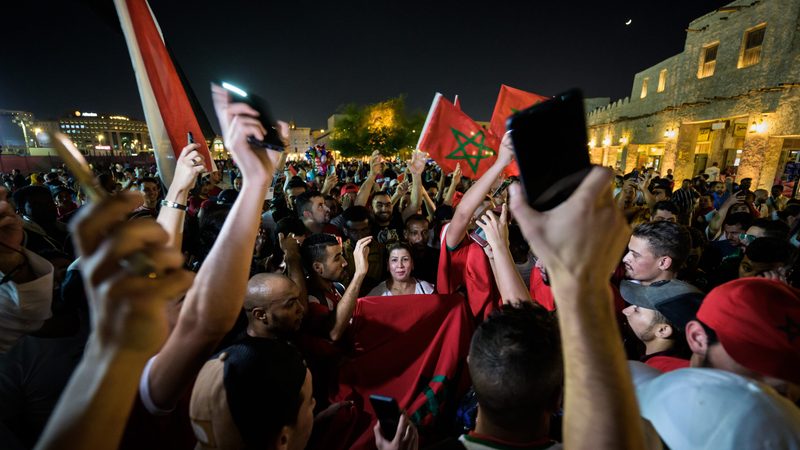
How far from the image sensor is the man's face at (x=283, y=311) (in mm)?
2383

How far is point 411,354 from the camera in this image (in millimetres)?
3117

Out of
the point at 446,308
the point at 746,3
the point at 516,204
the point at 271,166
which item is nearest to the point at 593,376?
the point at 516,204

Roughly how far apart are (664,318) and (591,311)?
2.16 metres

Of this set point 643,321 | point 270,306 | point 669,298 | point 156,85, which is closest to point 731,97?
point 669,298

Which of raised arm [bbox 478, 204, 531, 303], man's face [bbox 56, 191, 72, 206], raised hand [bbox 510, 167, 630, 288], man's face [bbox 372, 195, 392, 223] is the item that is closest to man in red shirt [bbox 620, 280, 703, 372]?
raised arm [bbox 478, 204, 531, 303]

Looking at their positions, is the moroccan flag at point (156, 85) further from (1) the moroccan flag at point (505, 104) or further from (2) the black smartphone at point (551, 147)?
(1) the moroccan flag at point (505, 104)

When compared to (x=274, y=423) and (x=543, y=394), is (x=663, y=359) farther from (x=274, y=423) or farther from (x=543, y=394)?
(x=274, y=423)

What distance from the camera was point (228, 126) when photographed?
61.1 inches

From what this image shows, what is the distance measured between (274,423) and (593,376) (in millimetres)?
1286

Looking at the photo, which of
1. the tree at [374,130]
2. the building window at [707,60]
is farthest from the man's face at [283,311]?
the tree at [374,130]

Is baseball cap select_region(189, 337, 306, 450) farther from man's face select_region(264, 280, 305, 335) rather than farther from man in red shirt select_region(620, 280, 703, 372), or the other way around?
man in red shirt select_region(620, 280, 703, 372)

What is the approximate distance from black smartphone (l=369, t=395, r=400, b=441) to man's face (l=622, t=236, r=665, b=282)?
2717mm

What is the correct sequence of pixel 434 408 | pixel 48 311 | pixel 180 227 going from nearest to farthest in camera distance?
pixel 180 227 < pixel 48 311 < pixel 434 408

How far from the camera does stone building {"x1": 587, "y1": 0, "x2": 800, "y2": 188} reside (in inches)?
455
